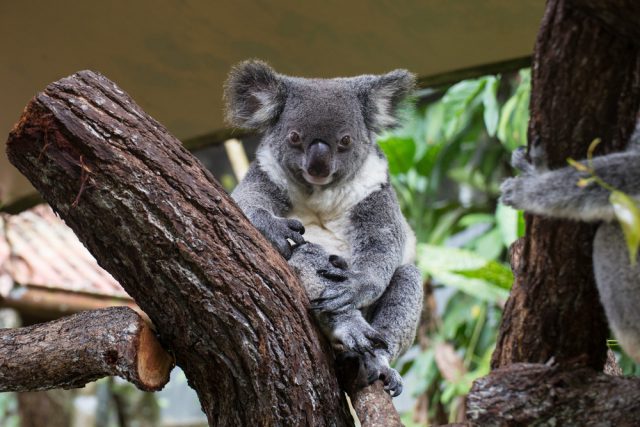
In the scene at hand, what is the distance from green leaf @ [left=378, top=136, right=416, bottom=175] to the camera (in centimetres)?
728

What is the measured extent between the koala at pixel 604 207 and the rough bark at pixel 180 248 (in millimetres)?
1092

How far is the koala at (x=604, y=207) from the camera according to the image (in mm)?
2576

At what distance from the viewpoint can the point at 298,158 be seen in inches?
159

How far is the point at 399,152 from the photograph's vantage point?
746 cm

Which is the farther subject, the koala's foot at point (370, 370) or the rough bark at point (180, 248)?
the koala's foot at point (370, 370)

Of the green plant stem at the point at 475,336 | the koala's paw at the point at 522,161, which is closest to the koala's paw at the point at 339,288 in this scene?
the koala's paw at the point at 522,161

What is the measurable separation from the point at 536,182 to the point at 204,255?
1.29 metres

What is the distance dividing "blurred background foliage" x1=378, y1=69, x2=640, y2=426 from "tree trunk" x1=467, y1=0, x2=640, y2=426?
3245 millimetres

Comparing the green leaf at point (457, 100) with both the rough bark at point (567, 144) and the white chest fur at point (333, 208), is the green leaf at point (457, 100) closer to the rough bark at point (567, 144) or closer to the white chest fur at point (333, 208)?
the white chest fur at point (333, 208)

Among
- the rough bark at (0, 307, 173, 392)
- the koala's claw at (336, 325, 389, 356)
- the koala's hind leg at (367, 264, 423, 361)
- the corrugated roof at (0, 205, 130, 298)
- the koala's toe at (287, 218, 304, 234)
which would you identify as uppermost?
the koala's toe at (287, 218, 304, 234)

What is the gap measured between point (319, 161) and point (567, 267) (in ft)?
5.07

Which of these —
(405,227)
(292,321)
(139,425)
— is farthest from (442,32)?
(139,425)

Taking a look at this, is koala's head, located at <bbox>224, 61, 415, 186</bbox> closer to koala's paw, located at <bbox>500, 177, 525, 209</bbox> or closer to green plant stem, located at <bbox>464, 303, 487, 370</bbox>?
koala's paw, located at <bbox>500, 177, 525, 209</bbox>

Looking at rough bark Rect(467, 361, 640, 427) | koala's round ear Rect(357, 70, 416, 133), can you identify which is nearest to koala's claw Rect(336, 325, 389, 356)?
rough bark Rect(467, 361, 640, 427)
